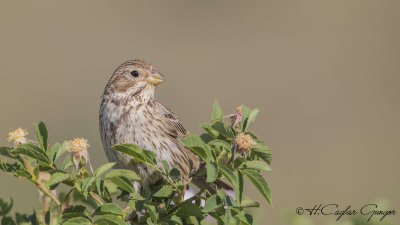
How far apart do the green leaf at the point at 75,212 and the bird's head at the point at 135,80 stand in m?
1.91

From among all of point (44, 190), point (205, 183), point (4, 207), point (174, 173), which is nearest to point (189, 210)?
point (174, 173)

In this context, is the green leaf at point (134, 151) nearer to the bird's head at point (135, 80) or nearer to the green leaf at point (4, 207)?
the green leaf at point (4, 207)

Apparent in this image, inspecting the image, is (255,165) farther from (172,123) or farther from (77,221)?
(172,123)

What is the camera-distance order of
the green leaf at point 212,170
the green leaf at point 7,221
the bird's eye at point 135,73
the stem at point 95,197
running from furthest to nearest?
the bird's eye at point 135,73
the green leaf at point 7,221
the stem at point 95,197
the green leaf at point 212,170

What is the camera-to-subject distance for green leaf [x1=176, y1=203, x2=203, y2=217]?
3.06 metres

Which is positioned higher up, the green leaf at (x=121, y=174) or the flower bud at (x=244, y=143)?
the flower bud at (x=244, y=143)

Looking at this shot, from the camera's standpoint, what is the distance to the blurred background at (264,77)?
1327cm

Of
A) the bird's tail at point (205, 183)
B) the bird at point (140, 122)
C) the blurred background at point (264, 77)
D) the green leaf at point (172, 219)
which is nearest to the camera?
the green leaf at point (172, 219)

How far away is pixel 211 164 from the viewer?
282 centimetres

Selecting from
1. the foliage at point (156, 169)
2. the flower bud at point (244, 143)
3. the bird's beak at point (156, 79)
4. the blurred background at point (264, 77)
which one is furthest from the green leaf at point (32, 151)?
the blurred background at point (264, 77)

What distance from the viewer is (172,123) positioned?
4992mm

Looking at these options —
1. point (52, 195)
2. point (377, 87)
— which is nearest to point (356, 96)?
point (377, 87)

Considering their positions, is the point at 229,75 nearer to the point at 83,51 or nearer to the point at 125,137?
the point at 83,51

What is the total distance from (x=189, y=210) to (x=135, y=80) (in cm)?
208
